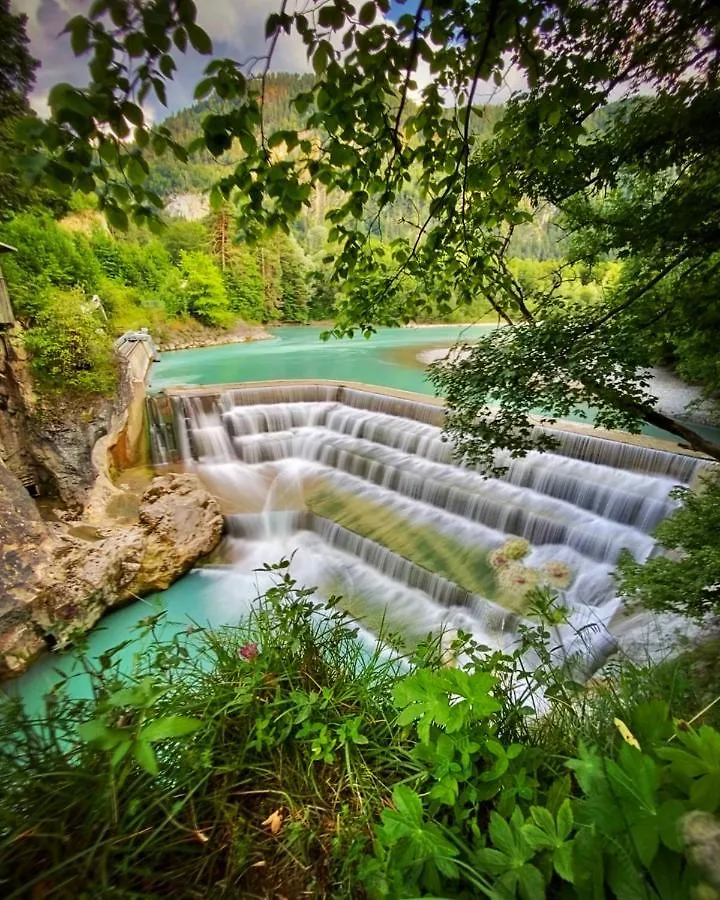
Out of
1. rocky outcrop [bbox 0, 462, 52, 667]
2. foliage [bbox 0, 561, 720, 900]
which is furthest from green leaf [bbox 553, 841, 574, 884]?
rocky outcrop [bbox 0, 462, 52, 667]

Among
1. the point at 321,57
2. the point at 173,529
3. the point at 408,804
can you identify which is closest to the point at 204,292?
the point at 173,529

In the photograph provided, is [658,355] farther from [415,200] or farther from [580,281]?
[415,200]

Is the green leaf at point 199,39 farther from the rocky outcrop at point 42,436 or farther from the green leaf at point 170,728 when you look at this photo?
the rocky outcrop at point 42,436

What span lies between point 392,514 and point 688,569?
5.06 meters

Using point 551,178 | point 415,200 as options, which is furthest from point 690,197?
point 415,200

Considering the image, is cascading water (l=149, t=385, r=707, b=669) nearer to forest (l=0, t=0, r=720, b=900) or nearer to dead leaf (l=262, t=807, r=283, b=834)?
forest (l=0, t=0, r=720, b=900)

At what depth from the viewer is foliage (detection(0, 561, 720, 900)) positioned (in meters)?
0.75

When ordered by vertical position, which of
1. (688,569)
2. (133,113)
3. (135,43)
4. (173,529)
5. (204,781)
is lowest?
(173,529)

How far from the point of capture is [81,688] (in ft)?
7.16

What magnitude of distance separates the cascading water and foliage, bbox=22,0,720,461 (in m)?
2.64

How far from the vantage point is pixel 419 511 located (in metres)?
7.72

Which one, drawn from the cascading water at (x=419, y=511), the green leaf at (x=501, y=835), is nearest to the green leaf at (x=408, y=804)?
the green leaf at (x=501, y=835)

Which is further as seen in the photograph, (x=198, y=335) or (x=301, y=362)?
(x=198, y=335)

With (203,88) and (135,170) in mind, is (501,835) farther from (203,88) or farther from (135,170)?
(203,88)
